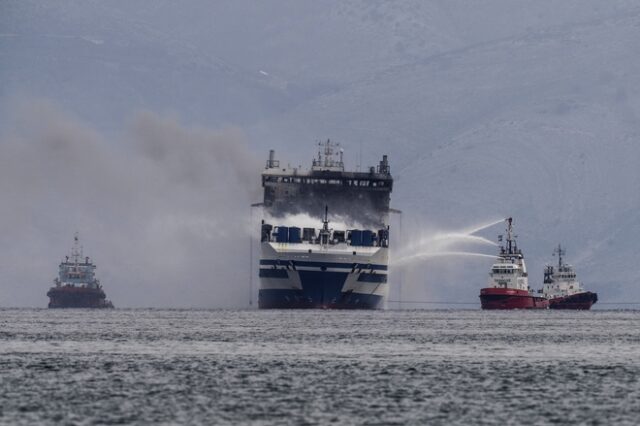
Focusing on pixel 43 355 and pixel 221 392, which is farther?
pixel 43 355

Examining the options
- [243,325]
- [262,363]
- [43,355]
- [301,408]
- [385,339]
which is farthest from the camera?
[243,325]

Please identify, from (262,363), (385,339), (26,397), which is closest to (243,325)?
(385,339)

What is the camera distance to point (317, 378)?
310 feet

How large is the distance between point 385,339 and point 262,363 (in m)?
33.9

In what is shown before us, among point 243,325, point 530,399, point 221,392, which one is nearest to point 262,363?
point 221,392

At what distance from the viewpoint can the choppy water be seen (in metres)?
76.2

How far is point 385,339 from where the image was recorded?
456 feet

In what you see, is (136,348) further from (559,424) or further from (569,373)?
(559,424)

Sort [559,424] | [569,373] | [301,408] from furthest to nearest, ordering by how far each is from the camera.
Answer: [569,373], [301,408], [559,424]

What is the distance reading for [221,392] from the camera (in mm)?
85250

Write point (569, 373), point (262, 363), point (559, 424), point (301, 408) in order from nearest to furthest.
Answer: point (559, 424) < point (301, 408) < point (569, 373) < point (262, 363)

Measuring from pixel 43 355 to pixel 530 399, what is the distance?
43.0 metres

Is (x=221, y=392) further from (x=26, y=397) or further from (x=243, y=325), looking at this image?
(x=243, y=325)

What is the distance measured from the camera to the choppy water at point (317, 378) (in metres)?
76.2
